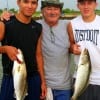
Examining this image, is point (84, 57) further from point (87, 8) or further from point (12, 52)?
point (12, 52)

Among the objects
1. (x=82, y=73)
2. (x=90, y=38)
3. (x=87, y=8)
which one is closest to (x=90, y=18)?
(x=87, y=8)

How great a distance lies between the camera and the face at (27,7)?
17.8 ft

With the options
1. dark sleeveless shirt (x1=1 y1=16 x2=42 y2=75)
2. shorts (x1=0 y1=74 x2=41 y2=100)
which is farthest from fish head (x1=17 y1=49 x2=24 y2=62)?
shorts (x1=0 y1=74 x2=41 y2=100)

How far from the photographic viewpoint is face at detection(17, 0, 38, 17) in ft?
17.8

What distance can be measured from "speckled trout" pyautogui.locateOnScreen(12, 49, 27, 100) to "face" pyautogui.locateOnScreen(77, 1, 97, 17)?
1149 millimetres

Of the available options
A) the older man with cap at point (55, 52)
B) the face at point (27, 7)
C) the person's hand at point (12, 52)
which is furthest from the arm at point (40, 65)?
the person's hand at point (12, 52)

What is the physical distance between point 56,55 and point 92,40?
539 millimetres

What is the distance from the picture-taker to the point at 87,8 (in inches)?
226

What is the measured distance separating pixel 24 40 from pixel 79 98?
1.12 m

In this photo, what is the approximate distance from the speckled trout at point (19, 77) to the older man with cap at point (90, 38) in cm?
89

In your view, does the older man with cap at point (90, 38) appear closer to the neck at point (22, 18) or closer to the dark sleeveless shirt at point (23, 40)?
the dark sleeveless shirt at point (23, 40)

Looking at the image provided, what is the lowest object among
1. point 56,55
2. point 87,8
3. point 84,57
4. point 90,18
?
point 56,55

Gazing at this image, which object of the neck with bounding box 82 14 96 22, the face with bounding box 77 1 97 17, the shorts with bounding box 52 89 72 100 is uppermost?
the face with bounding box 77 1 97 17

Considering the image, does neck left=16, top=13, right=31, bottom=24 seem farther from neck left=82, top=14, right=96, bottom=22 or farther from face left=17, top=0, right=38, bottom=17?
neck left=82, top=14, right=96, bottom=22
